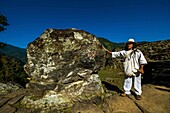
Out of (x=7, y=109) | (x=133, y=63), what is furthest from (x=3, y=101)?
(x=133, y=63)

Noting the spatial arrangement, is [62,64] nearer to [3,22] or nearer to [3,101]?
[3,101]

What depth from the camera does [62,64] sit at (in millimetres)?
4832

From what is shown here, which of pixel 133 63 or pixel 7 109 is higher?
pixel 133 63

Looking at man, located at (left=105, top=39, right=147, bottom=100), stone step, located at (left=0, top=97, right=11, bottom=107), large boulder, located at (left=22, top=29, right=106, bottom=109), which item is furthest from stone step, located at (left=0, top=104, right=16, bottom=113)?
man, located at (left=105, top=39, right=147, bottom=100)

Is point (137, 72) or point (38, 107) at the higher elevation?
point (137, 72)

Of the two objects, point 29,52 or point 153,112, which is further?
point 29,52

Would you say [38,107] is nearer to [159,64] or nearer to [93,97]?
[93,97]

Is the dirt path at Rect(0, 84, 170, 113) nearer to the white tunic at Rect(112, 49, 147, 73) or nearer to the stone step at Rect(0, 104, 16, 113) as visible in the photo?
the stone step at Rect(0, 104, 16, 113)

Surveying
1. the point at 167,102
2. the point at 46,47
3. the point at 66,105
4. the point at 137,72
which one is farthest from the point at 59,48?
the point at 167,102

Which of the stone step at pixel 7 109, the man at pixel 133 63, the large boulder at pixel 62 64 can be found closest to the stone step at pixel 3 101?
the stone step at pixel 7 109

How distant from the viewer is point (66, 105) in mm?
4461

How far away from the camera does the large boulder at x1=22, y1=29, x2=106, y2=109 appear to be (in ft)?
15.7

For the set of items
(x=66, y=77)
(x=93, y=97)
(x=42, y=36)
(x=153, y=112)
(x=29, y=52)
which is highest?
(x=42, y=36)

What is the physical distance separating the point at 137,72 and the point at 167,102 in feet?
4.43
